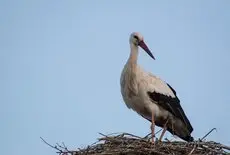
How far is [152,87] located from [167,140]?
1.30 metres

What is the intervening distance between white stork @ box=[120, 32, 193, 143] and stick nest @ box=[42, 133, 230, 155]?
Answer: 974 millimetres

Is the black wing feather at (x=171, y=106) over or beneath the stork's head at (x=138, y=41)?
beneath

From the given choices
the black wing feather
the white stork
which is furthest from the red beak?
the black wing feather

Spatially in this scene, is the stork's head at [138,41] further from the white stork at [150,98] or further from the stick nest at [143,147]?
the stick nest at [143,147]

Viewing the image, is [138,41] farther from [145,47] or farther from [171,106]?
[171,106]

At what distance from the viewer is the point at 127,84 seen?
Answer: 969cm

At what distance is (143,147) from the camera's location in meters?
8.29

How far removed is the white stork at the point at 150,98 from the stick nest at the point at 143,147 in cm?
97

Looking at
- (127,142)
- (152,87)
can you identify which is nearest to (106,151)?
(127,142)

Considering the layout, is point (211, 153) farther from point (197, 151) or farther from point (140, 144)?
point (140, 144)

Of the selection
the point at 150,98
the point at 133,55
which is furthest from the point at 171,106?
the point at 133,55

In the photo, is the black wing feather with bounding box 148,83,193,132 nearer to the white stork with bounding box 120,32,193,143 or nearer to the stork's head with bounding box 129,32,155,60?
the white stork with bounding box 120,32,193,143

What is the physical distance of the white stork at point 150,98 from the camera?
966 cm

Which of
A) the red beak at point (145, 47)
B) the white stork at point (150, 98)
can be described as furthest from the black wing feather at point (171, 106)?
the red beak at point (145, 47)
